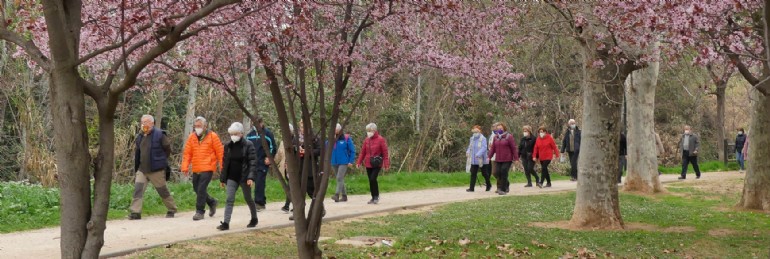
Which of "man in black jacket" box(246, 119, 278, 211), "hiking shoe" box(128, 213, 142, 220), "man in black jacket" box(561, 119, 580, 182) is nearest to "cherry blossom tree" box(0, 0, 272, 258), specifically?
"hiking shoe" box(128, 213, 142, 220)

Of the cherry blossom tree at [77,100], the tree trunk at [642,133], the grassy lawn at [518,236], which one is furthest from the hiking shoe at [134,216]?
the tree trunk at [642,133]

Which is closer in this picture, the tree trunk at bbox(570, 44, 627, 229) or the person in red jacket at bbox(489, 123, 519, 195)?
the tree trunk at bbox(570, 44, 627, 229)

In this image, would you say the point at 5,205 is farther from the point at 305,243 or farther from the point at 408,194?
the point at 408,194

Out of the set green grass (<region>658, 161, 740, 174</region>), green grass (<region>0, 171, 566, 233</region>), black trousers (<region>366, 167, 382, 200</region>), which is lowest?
green grass (<region>0, 171, 566, 233</region>)

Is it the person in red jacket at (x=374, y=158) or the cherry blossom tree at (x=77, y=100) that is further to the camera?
Result: the person in red jacket at (x=374, y=158)

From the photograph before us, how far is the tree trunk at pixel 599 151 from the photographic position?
520 inches

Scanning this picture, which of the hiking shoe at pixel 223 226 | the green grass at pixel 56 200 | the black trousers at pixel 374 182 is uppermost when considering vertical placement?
the black trousers at pixel 374 182

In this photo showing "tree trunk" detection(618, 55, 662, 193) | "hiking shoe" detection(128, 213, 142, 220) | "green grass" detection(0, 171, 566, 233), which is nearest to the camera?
"green grass" detection(0, 171, 566, 233)

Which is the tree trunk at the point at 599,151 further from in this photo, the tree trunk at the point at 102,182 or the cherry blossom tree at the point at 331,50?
the tree trunk at the point at 102,182

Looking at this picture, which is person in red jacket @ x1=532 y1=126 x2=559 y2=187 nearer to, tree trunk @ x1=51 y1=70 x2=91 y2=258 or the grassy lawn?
the grassy lawn

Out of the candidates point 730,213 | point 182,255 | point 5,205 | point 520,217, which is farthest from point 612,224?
point 5,205

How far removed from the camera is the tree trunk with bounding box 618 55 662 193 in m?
19.9

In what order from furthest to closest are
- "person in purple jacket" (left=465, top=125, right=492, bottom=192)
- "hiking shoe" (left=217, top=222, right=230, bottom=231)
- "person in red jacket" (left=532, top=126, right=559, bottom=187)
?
"person in red jacket" (left=532, top=126, right=559, bottom=187), "person in purple jacket" (left=465, top=125, right=492, bottom=192), "hiking shoe" (left=217, top=222, right=230, bottom=231)

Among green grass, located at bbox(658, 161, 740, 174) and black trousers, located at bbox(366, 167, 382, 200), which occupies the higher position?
green grass, located at bbox(658, 161, 740, 174)
